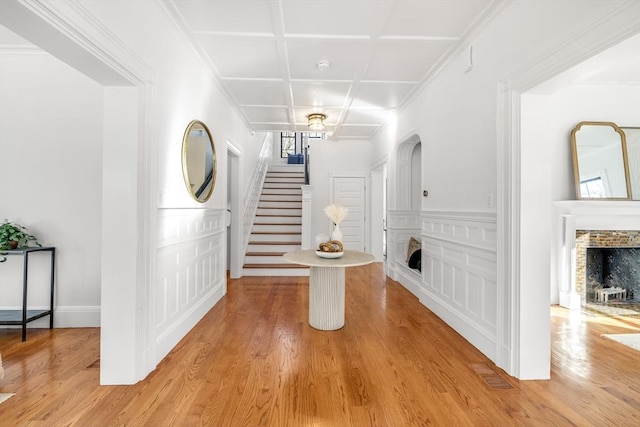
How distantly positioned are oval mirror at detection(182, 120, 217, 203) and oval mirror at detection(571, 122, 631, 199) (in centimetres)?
442

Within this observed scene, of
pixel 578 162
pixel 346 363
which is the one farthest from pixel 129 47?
pixel 578 162

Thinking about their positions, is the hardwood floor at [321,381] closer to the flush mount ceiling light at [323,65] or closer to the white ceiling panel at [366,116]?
the flush mount ceiling light at [323,65]

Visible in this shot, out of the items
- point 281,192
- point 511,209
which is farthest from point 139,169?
point 281,192

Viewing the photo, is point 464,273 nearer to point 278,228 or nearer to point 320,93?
point 320,93

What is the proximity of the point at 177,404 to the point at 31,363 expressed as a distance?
1.44 meters

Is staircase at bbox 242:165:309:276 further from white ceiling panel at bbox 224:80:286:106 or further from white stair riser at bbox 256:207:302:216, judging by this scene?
white ceiling panel at bbox 224:80:286:106

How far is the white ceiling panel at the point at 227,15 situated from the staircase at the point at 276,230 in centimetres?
367

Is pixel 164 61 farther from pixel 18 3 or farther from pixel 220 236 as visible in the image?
pixel 220 236

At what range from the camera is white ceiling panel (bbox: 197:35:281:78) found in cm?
274

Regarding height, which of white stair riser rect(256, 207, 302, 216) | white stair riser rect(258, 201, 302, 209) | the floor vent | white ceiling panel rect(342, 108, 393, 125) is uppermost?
white ceiling panel rect(342, 108, 393, 125)

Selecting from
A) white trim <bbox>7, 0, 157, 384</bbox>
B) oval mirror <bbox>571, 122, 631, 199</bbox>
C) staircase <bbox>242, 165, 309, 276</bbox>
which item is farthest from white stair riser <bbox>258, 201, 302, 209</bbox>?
oval mirror <bbox>571, 122, 631, 199</bbox>

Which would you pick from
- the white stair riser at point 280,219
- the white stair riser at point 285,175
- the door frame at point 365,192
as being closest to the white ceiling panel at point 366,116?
the door frame at point 365,192

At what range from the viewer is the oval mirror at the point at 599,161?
3660 millimetres

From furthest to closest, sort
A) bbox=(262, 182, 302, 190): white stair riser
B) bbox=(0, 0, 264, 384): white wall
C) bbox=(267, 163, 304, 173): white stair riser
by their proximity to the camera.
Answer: bbox=(267, 163, 304, 173): white stair riser < bbox=(262, 182, 302, 190): white stair riser < bbox=(0, 0, 264, 384): white wall
